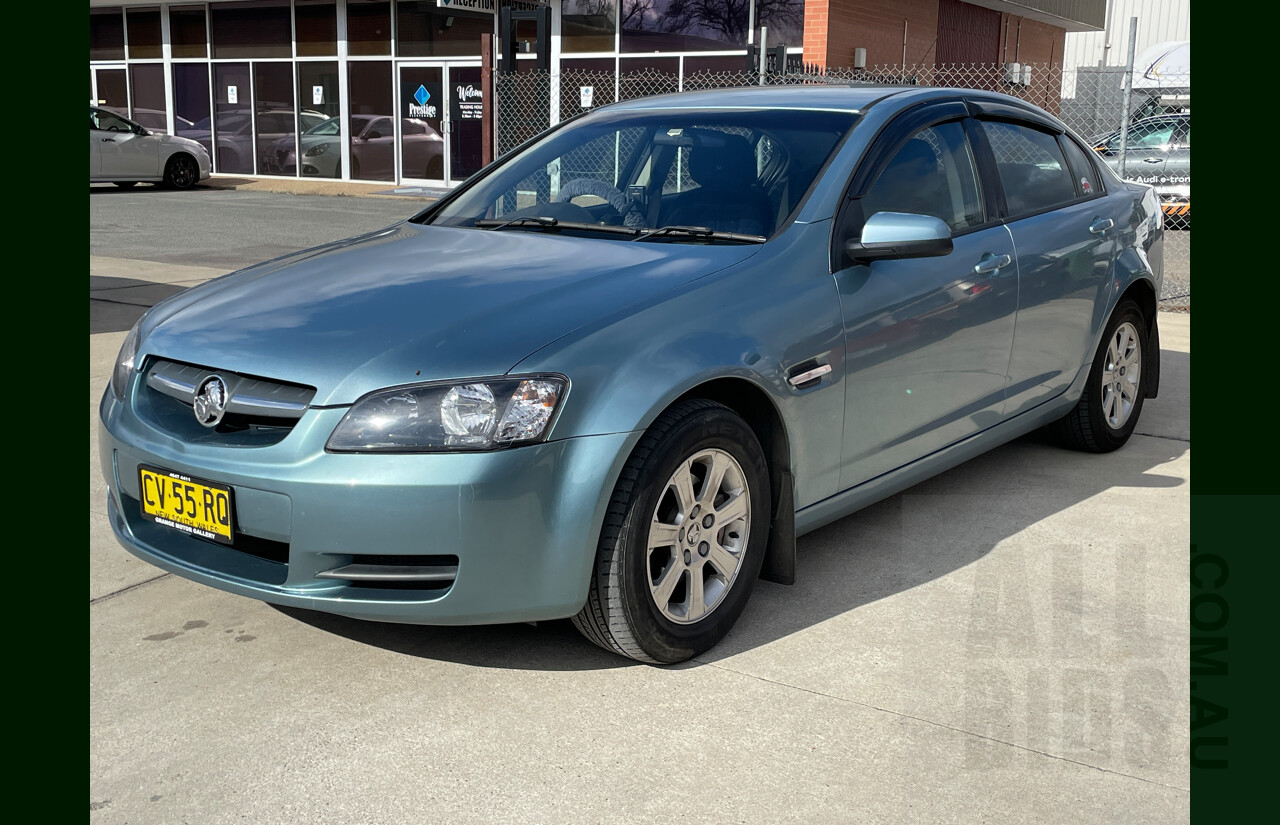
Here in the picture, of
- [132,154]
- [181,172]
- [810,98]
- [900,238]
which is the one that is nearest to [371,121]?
[181,172]

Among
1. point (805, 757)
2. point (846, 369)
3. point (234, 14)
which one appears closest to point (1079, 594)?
point (846, 369)

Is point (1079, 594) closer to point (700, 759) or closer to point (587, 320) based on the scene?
point (700, 759)

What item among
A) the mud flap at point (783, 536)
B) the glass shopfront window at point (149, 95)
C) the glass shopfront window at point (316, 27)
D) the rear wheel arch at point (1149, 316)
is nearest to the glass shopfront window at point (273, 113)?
the glass shopfront window at point (316, 27)

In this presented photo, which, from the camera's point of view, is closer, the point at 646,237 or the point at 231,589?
the point at 231,589

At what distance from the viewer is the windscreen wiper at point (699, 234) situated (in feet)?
12.5

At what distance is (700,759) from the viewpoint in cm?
291

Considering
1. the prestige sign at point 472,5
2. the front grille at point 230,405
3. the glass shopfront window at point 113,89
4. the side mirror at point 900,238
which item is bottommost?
the front grille at point 230,405

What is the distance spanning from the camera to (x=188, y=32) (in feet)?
80.6

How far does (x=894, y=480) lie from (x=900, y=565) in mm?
284

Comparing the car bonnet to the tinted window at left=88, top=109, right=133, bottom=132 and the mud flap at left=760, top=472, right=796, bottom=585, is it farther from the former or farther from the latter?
the tinted window at left=88, top=109, right=133, bottom=132

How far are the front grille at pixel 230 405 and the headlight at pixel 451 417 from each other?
7.0 inches

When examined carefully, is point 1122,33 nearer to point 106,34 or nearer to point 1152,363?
point 106,34

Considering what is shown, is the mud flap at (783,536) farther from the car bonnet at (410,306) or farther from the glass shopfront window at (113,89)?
the glass shopfront window at (113,89)

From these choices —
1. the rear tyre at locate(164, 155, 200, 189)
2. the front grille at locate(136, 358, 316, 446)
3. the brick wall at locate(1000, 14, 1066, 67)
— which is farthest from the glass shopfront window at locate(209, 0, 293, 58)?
the front grille at locate(136, 358, 316, 446)
